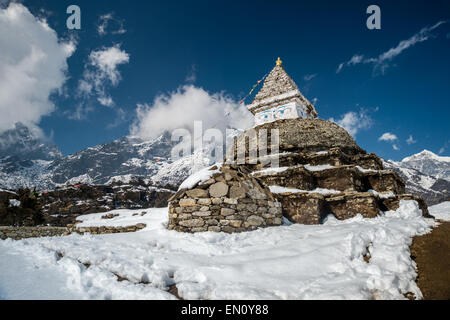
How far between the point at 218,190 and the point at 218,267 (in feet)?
9.34

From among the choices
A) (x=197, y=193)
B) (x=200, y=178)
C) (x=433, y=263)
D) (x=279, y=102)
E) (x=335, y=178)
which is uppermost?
(x=279, y=102)

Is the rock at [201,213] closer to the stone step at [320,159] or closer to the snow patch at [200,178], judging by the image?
the snow patch at [200,178]

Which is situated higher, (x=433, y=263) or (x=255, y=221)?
(x=255, y=221)

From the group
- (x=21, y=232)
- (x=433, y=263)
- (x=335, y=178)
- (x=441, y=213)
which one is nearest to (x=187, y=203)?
(x=433, y=263)

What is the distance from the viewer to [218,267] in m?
3.68

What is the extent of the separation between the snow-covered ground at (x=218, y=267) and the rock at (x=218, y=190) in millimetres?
1288

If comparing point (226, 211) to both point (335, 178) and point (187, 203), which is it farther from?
point (335, 178)

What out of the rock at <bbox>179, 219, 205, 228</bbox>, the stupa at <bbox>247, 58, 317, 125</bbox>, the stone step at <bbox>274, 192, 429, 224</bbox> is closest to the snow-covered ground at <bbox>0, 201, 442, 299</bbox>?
the rock at <bbox>179, 219, 205, 228</bbox>

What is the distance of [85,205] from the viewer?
30875mm

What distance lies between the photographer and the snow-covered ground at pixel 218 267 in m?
2.86

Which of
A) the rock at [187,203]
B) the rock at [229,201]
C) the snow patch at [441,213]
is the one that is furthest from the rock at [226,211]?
the snow patch at [441,213]

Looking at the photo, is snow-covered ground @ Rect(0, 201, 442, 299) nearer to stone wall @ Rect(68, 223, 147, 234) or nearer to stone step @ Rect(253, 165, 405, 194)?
stone step @ Rect(253, 165, 405, 194)
